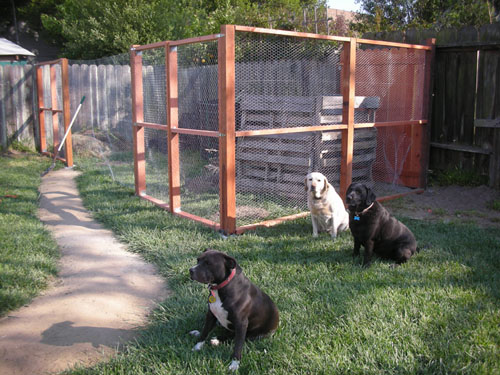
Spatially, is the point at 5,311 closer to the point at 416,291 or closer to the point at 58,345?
the point at 58,345

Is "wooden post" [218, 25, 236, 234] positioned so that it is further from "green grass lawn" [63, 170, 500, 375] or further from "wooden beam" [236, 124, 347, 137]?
"green grass lawn" [63, 170, 500, 375]

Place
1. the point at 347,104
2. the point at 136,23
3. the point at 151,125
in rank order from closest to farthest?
the point at 347,104 → the point at 151,125 → the point at 136,23

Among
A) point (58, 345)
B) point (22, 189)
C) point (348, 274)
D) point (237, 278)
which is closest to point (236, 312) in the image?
point (237, 278)

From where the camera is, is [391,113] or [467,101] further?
[391,113]

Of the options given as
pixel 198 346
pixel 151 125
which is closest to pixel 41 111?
pixel 151 125

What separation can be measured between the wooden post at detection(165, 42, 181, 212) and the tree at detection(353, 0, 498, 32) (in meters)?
9.32

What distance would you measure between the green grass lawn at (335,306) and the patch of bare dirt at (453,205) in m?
0.78

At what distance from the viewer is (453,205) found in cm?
694

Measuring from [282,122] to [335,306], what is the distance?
12.7 ft

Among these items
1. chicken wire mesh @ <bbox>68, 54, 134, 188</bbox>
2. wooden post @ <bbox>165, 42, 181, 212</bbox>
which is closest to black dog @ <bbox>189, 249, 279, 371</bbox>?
wooden post @ <bbox>165, 42, 181, 212</bbox>

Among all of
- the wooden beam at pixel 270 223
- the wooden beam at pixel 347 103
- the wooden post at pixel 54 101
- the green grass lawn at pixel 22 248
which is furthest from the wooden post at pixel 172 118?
the wooden post at pixel 54 101

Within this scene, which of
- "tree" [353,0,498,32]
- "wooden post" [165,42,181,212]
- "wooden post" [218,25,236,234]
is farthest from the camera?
"tree" [353,0,498,32]

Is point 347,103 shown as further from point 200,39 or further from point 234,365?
point 234,365

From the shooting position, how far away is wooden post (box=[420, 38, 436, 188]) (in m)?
7.54
